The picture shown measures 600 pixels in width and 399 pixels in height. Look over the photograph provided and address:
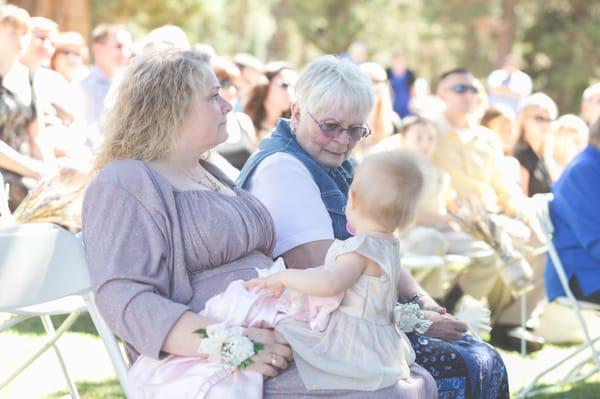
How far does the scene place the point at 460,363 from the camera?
10.8 ft

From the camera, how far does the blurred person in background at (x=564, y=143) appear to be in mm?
8778

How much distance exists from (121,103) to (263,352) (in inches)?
36.7

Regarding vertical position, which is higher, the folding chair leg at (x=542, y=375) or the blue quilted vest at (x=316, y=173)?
the blue quilted vest at (x=316, y=173)

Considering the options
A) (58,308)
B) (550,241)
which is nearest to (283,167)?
(58,308)

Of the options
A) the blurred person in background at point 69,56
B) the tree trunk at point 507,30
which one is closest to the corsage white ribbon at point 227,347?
the blurred person in background at point 69,56

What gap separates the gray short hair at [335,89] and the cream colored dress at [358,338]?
2.85 feet

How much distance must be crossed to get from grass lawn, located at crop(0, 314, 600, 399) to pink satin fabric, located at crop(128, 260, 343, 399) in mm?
2411

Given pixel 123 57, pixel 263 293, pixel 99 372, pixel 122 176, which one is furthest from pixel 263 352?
pixel 123 57

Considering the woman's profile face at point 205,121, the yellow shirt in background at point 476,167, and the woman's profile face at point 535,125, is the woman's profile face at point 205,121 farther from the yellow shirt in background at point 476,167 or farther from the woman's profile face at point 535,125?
the woman's profile face at point 535,125

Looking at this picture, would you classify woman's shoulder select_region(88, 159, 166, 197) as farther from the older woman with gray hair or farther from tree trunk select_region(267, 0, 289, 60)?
tree trunk select_region(267, 0, 289, 60)

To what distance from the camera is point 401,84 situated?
52.5 feet

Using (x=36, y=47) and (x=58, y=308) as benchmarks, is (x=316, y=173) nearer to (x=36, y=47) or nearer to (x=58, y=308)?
(x=58, y=308)

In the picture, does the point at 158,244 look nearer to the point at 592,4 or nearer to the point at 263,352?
the point at 263,352

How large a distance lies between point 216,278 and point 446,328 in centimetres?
93
